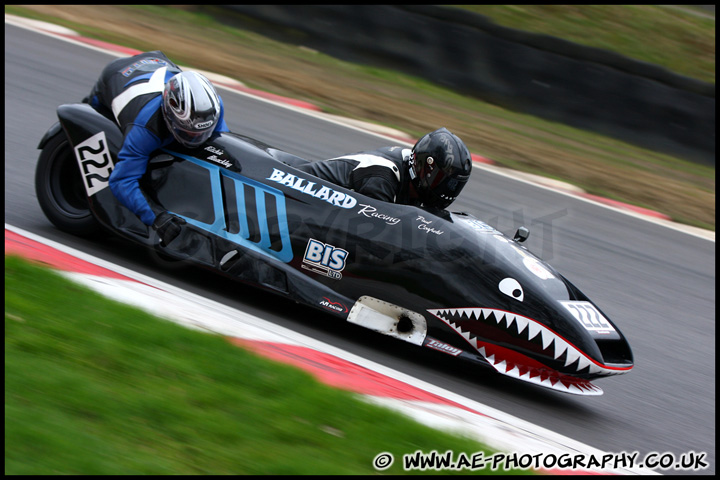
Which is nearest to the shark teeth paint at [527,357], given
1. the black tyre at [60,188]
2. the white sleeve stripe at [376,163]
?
the white sleeve stripe at [376,163]

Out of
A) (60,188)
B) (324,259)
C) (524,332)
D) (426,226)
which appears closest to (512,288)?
(524,332)

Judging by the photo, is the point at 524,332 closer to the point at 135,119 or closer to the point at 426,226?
the point at 426,226

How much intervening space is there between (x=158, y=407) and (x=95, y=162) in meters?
2.62

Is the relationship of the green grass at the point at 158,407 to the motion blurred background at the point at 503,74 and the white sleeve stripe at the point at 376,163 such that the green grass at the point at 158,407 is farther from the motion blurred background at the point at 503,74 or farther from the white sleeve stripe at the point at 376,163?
the motion blurred background at the point at 503,74

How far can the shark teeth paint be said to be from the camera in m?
4.34

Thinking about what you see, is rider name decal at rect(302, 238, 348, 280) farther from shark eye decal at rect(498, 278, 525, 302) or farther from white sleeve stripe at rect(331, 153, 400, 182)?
shark eye decal at rect(498, 278, 525, 302)

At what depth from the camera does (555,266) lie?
7000 millimetres

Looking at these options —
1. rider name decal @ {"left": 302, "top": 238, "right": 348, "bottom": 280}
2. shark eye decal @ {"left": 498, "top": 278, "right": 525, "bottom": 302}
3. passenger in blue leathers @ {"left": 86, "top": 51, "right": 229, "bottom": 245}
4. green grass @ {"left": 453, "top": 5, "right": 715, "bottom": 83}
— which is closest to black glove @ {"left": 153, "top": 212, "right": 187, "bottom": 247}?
passenger in blue leathers @ {"left": 86, "top": 51, "right": 229, "bottom": 245}

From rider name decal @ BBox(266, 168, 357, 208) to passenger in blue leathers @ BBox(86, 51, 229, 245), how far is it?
1.82 feet

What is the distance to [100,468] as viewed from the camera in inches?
103

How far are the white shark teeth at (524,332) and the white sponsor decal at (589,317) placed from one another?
198 millimetres

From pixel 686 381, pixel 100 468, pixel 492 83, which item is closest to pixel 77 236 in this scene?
pixel 100 468

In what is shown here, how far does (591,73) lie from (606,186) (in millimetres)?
2443

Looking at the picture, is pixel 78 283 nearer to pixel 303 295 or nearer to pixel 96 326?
pixel 96 326
